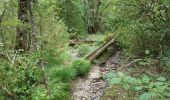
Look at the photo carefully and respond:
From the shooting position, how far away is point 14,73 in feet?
19.7

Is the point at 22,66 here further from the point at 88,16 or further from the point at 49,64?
the point at 88,16

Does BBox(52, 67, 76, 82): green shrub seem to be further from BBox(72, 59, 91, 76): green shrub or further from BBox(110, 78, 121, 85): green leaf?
BBox(110, 78, 121, 85): green leaf

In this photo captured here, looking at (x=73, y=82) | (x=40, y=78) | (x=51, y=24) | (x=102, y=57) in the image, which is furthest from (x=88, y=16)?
(x=40, y=78)

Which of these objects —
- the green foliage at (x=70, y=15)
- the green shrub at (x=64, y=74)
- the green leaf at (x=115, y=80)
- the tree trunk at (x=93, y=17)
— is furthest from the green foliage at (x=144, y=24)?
the tree trunk at (x=93, y=17)

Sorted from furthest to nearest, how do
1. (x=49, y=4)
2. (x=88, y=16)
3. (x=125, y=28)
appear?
(x=88, y=16)
(x=49, y=4)
(x=125, y=28)

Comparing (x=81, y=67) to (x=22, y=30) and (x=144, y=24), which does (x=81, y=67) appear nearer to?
(x=22, y=30)

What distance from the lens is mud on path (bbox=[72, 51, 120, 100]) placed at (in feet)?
26.6

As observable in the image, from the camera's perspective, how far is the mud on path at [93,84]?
8.11 meters

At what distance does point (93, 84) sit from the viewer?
361 inches

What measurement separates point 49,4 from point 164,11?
483cm

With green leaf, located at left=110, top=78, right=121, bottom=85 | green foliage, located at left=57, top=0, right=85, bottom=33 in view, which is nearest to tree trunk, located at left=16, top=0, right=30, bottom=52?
green leaf, located at left=110, top=78, right=121, bottom=85

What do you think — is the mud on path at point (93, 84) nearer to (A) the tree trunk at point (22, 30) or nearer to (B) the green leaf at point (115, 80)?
(A) the tree trunk at point (22, 30)

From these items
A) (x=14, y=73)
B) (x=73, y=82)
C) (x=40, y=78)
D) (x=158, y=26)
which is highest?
(x=158, y=26)

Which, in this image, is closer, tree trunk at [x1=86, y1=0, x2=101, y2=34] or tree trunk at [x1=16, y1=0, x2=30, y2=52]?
tree trunk at [x1=16, y1=0, x2=30, y2=52]
